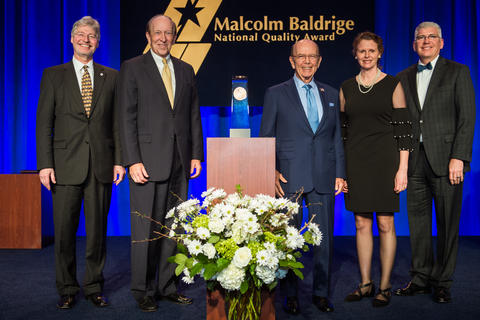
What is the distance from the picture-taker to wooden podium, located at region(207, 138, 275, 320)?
232 centimetres

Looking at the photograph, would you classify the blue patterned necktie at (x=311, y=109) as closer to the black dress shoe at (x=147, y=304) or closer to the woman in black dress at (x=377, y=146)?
the woman in black dress at (x=377, y=146)

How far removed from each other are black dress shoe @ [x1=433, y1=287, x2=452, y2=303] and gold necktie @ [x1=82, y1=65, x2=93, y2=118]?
2.59m

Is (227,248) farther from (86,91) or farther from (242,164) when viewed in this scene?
(86,91)

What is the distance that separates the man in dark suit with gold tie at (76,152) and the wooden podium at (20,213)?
2095 mm

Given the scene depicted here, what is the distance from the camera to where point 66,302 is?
2801 millimetres

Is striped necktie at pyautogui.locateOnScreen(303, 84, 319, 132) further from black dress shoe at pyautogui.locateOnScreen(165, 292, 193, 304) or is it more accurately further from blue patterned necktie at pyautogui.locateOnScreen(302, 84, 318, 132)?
black dress shoe at pyautogui.locateOnScreen(165, 292, 193, 304)

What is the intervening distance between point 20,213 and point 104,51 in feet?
7.07

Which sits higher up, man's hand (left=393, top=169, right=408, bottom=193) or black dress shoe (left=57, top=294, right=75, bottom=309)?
man's hand (left=393, top=169, right=408, bottom=193)

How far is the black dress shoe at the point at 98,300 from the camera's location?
2.82 metres

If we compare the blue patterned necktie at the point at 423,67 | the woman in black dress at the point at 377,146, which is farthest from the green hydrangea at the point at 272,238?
the blue patterned necktie at the point at 423,67

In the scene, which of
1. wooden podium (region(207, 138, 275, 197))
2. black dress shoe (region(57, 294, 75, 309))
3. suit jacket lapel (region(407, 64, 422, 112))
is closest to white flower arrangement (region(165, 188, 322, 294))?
wooden podium (region(207, 138, 275, 197))

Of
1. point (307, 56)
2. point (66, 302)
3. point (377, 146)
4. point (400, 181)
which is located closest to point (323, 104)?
point (307, 56)

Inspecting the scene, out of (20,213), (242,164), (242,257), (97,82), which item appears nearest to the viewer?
(242,257)


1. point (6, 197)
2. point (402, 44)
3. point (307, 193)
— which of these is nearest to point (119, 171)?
point (307, 193)
